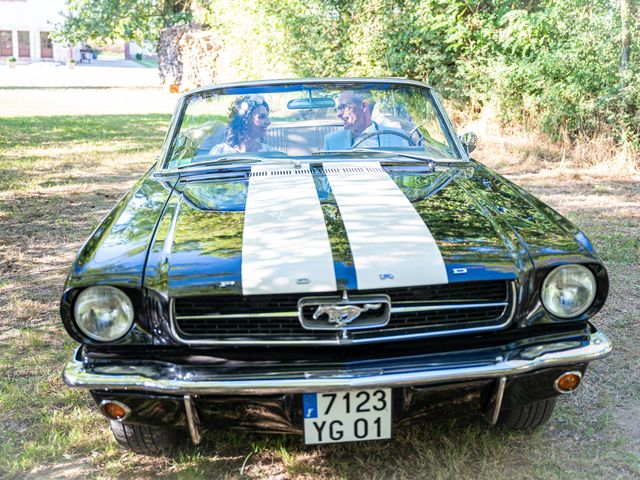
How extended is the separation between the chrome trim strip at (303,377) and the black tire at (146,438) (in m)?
0.41

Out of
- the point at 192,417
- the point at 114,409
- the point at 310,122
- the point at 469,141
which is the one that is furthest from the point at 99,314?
the point at 469,141

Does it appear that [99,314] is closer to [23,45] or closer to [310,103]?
[310,103]

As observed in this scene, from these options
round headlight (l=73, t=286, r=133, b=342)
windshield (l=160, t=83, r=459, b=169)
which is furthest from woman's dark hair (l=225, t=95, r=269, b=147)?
round headlight (l=73, t=286, r=133, b=342)

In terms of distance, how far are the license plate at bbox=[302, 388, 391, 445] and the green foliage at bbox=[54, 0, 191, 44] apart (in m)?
29.2

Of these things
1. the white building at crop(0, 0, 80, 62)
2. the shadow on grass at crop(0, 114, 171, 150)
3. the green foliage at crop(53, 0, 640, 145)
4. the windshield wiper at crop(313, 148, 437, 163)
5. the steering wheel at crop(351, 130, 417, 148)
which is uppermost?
the white building at crop(0, 0, 80, 62)

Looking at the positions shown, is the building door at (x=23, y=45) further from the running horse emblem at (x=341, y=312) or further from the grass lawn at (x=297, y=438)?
the running horse emblem at (x=341, y=312)

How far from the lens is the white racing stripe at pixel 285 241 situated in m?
2.39

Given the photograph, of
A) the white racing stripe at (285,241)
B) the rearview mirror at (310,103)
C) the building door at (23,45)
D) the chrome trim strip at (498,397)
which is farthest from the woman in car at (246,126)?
the building door at (23,45)

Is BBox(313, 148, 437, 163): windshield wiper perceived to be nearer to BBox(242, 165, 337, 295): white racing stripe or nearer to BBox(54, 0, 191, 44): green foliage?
BBox(242, 165, 337, 295): white racing stripe

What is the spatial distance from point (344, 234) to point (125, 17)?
29918mm

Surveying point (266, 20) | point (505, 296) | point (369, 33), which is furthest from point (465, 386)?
point (266, 20)

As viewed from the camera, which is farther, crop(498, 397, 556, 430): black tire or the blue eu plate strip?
crop(498, 397, 556, 430): black tire

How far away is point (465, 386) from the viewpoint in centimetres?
244

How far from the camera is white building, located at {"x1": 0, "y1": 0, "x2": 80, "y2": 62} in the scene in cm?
6038
